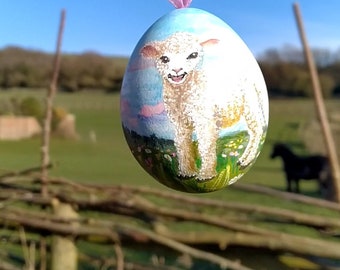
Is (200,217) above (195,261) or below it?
above

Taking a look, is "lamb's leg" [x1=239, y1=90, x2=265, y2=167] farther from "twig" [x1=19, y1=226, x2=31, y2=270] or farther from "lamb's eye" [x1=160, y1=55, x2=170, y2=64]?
"twig" [x1=19, y1=226, x2=31, y2=270]

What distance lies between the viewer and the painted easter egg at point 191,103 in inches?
31.3

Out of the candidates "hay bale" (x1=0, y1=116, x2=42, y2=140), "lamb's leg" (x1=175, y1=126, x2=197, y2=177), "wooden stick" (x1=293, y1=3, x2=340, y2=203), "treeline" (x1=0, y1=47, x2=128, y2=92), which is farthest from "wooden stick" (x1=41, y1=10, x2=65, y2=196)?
"hay bale" (x1=0, y1=116, x2=42, y2=140)

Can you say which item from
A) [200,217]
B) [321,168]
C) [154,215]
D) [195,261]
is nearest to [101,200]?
[154,215]

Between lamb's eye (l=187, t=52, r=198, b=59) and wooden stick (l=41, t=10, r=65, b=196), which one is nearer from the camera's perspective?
lamb's eye (l=187, t=52, r=198, b=59)

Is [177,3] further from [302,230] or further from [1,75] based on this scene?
[1,75]

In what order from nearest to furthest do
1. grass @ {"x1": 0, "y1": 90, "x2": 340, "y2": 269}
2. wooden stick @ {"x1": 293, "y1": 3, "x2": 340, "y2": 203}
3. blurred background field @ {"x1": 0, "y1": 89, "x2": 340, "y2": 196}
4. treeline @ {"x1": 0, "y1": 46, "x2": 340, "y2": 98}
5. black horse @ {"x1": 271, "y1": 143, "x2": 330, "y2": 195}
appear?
wooden stick @ {"x1": 293, "y1": 3, "x2": 340, "y2": 203}
treeline @ {"x1": 0, "y1": 46, "x2": 340, "y2": 98}
black horse @ {"x1": 271, "y1": 143, "x2": 330, "y2": 195}
grass @ {"x1": 0, "y1": 90, "x2": 340, "y2": 269}
blurred background field @ {"x1": 0, "y1": 89, "x2": 340, "y2": 196}

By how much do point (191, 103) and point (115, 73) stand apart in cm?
268

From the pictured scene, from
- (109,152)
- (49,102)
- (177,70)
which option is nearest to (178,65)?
(177,70)

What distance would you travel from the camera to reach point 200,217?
74.0 inches

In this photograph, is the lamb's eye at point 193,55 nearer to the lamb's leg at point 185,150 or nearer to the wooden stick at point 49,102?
the lamb's leg at point 185,150

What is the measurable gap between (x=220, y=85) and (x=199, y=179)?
0.12 meters

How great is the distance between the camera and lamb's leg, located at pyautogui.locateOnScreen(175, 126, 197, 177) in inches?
31.5

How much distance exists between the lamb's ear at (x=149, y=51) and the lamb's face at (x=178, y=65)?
28 mm
